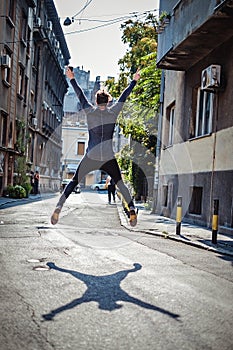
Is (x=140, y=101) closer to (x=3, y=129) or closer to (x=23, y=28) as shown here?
(x=3, y=129)

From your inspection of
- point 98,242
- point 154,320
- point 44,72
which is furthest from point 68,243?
point 44,72

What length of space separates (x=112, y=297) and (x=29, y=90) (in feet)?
101

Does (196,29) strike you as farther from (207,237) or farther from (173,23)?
(207,237)

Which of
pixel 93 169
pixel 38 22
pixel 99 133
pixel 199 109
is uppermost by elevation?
pixel 38 22

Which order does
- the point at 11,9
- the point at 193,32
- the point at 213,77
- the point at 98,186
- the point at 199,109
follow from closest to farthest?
the point at 213,77
the point at 193,32
the point at 199,109
the point at 11,9
the point at 98,186

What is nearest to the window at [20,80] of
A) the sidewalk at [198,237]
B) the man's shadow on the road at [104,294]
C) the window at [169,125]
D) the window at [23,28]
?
the window at [23,28]

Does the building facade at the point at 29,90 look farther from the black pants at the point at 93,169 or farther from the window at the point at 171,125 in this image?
the black pants at the point at 93,169

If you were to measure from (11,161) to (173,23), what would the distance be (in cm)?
1618

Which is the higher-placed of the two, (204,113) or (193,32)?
(193,32)

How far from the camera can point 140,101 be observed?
23797mm

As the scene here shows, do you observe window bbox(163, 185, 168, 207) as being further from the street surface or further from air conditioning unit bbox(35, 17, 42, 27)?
air conditioning unit bbox(35, 17, 42, 27)

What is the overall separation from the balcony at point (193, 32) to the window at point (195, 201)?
3.90 metres

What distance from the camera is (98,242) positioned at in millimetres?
9031

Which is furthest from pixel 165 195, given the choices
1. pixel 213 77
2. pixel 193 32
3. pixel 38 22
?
pixel 38 22
